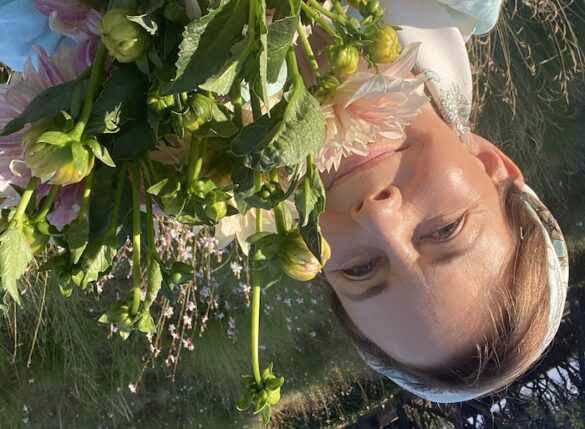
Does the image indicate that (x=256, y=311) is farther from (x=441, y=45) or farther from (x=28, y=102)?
(x=441, y=45)

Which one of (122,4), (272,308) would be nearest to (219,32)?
(122,4)

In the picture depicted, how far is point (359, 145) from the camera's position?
12.4 inches

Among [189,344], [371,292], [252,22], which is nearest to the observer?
[252,22]

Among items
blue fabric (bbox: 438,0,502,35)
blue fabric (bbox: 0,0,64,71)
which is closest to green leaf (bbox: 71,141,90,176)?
blue fabric (bbox: 0,0,64,71)

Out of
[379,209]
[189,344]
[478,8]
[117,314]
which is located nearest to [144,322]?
[117,314]

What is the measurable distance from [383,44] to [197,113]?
8 cm

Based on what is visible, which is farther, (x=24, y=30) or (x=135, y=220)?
(x=24, y=30)

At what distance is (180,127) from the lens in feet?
0.81

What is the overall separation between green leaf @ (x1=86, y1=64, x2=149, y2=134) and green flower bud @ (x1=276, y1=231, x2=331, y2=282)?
0.08 meters

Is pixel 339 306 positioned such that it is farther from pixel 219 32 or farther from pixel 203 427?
pixel 203 427

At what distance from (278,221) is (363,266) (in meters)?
0.27

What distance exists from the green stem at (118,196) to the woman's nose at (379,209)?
25 centimetres

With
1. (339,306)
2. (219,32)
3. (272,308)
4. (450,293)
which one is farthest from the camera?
(272,308)

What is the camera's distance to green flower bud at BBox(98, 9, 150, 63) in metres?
0.23
